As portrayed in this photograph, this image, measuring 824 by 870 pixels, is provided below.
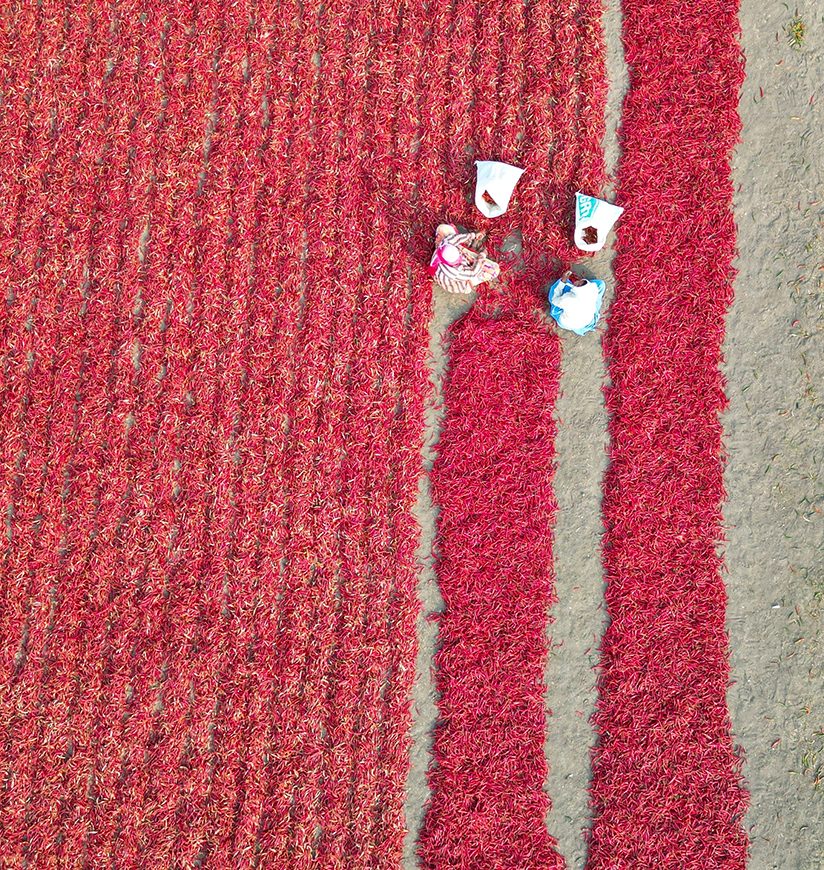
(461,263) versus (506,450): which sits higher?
(461,263)

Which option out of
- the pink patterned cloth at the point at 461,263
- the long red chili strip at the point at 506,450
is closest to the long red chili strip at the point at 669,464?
the long red chili strip at the point at 506,450

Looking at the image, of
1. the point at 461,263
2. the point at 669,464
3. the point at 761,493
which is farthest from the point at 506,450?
the point at 761,493

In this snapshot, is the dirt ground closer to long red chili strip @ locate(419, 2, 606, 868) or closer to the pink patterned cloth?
long red chili strip @ locate(419, 2, 606, 868)

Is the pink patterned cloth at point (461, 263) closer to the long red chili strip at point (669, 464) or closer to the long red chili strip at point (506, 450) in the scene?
the long red chili strip at point (506, 450)

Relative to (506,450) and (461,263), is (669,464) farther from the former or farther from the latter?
(461,263)

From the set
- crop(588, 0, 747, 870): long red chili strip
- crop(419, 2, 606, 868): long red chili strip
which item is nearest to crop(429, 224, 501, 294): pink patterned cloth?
crop(419, 2, 606, 868): long red chili strip

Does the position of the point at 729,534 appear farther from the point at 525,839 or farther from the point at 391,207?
the point at 391,207

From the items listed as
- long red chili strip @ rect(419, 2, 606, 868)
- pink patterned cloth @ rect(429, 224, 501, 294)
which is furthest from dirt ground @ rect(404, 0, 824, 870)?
pink patterned cloth @ rect(429, 224, 501, 294)

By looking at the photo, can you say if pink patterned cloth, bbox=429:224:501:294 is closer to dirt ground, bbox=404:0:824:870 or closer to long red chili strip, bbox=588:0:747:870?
dirt ground, bbox=404:0:824:870

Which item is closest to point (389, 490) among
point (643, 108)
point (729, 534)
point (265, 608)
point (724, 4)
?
point (265, 608)
